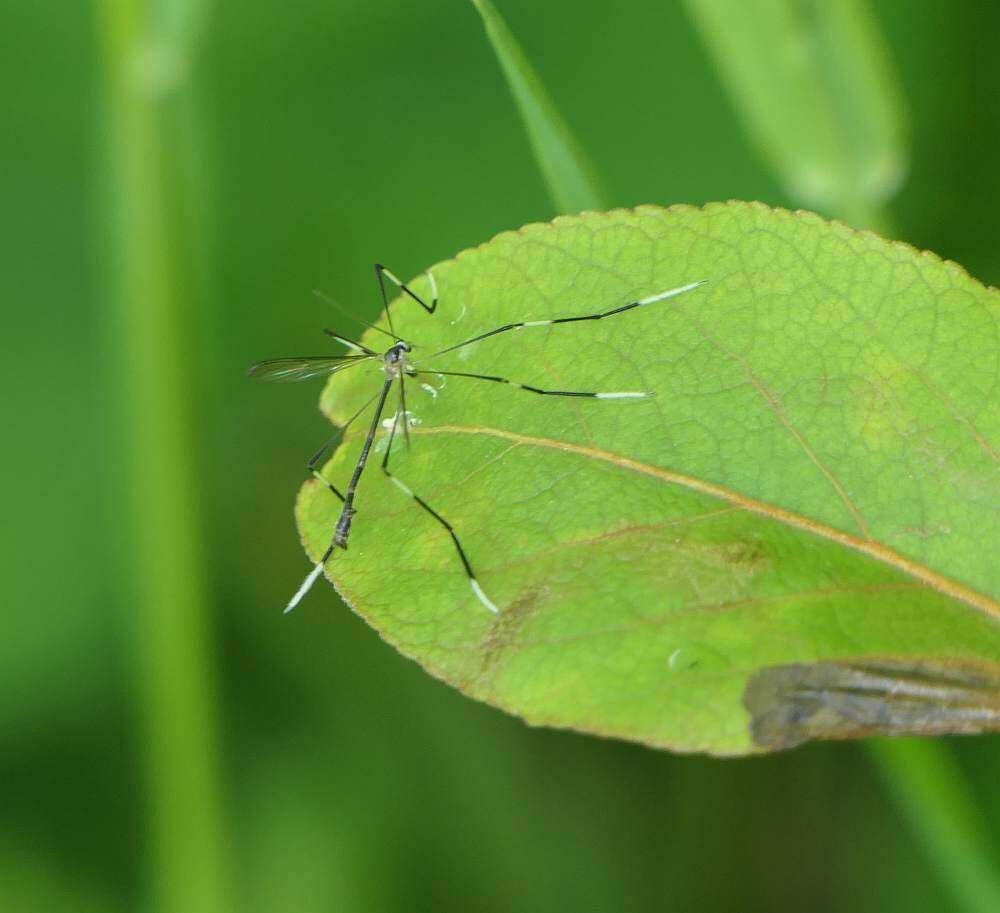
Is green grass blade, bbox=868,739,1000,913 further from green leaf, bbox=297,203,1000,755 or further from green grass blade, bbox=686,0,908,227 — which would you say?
green grass blade, bbox=686,0,908,227

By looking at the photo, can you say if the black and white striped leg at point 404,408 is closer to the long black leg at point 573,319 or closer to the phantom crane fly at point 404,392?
the phantom crane fly at point 404,392

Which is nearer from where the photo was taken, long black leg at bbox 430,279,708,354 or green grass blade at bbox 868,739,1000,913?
long black leg at bbox 430,279,708,354

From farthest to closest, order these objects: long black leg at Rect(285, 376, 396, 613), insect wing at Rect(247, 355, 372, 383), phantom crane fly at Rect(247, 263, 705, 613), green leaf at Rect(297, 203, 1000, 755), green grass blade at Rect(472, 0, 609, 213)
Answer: insect wing at Rect(247, 355, 372, 383) → green grass blade at Rect(472, 0, 609, 213) → long black leg at Rect(285, 376, 396, 613) → phantom crane fly at Rect(247, 263, 705, 613) → green leaf at Rect(297, 203, 1000, 755)

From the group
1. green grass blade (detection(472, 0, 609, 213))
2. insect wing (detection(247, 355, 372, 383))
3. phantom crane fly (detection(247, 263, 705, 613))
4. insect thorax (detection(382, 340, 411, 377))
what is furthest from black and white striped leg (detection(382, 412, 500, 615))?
insect wing (detection(247, 355, 372, 383))

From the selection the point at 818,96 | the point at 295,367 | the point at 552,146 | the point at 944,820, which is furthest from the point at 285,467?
the point at 944,820

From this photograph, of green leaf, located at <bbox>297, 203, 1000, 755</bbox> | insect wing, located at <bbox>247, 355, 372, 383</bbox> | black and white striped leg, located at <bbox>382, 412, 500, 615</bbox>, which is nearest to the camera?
green leaf, located at <bbox>297, 203, 1000, 755</bbox>

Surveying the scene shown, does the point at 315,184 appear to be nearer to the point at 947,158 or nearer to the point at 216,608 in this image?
the point at 216,608
